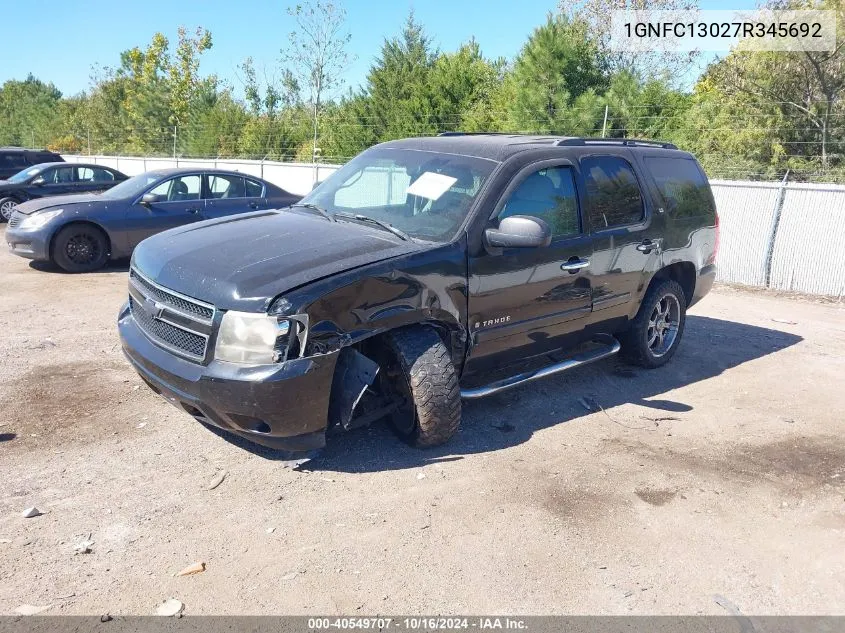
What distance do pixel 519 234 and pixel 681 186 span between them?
2.67 meters

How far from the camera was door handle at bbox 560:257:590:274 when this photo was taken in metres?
5.06

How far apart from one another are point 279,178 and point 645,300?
1420 centimetres

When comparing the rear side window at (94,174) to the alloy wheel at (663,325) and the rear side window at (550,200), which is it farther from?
the alloy wheel at (663,325)

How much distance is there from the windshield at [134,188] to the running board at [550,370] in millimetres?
7095

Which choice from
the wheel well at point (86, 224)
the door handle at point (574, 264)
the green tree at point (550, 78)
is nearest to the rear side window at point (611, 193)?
the door handle at point (574, 264)

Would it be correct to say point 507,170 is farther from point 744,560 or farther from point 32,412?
point 32,412

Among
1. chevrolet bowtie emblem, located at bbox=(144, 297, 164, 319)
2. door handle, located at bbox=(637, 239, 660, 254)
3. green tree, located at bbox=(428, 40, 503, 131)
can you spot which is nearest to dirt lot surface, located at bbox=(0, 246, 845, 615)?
chevrolet bowtie emblem, located at bbox=(144, 297, 164, 319)

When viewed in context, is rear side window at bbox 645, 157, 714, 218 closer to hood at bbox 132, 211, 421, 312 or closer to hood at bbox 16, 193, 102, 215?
hood at bbox 132, 211, 421, 312

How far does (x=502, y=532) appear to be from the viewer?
3.64m

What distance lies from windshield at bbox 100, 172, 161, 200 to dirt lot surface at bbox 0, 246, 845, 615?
180 inches

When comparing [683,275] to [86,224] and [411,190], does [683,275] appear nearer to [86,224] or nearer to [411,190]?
[411,190]

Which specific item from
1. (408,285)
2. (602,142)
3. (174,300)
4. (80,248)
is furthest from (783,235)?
(80,248)

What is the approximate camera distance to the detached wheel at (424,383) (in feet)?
13.7

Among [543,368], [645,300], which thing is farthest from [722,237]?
[543,368]
